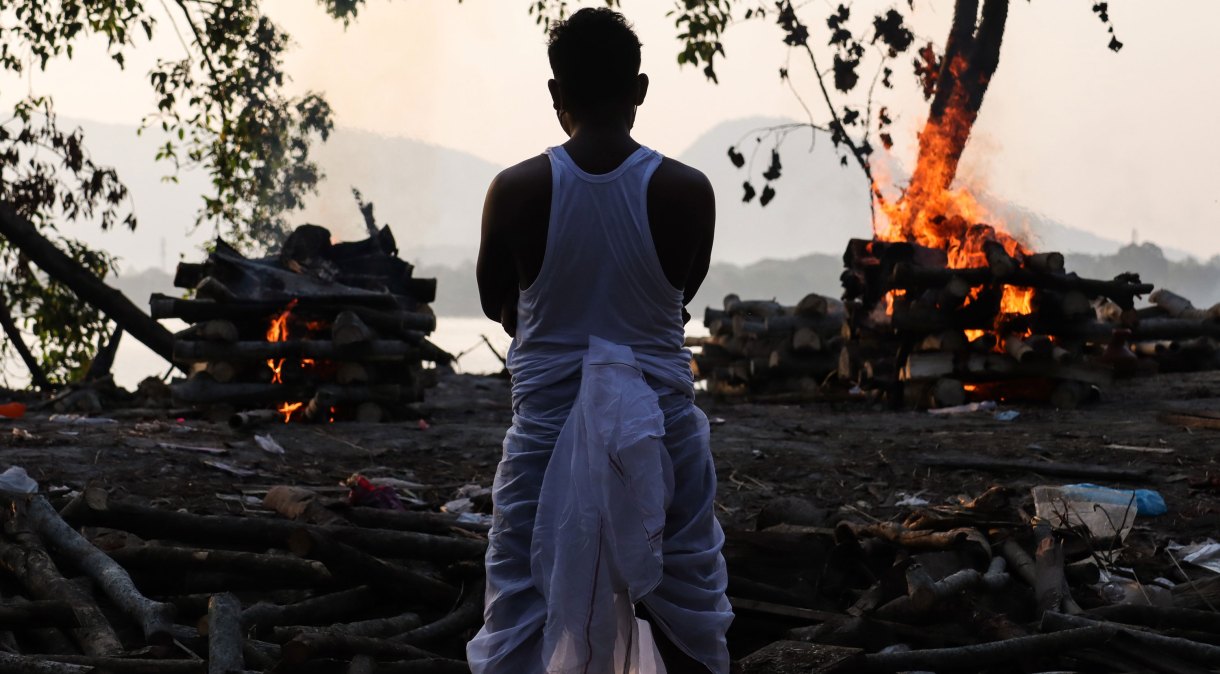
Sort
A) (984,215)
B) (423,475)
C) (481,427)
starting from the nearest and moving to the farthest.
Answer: (423,475), (481,427), (984,215)

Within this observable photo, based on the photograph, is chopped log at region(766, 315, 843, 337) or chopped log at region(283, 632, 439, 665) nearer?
chopped log at region(283, 632, 439, 665)

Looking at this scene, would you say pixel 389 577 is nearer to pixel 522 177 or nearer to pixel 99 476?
pixel 522 177

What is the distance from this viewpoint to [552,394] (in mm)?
3320

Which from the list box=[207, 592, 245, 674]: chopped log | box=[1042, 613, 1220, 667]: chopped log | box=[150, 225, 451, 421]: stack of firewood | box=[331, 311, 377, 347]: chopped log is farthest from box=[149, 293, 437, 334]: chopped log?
box=[1042, 613, 1220, 667]: chopped log

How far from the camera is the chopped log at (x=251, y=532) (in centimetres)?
566

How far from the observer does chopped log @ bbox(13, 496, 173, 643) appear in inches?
187

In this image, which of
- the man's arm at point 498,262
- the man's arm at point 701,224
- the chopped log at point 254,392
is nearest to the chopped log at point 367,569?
the man's arm at point 498,262

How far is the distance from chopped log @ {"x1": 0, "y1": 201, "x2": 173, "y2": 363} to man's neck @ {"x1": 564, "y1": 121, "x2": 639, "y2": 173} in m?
12.5

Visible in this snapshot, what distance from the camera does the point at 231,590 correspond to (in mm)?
5438

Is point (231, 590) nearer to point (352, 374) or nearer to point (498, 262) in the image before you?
point (498, 262)

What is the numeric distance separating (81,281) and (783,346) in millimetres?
9581

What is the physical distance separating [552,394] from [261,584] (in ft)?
9.26

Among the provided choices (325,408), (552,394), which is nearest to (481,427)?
(325,408)

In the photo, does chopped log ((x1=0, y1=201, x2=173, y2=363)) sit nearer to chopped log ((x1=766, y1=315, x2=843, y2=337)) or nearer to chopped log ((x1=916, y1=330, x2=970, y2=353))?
chopped log ((x1=766, y1=315, x2=843, y2=337))
